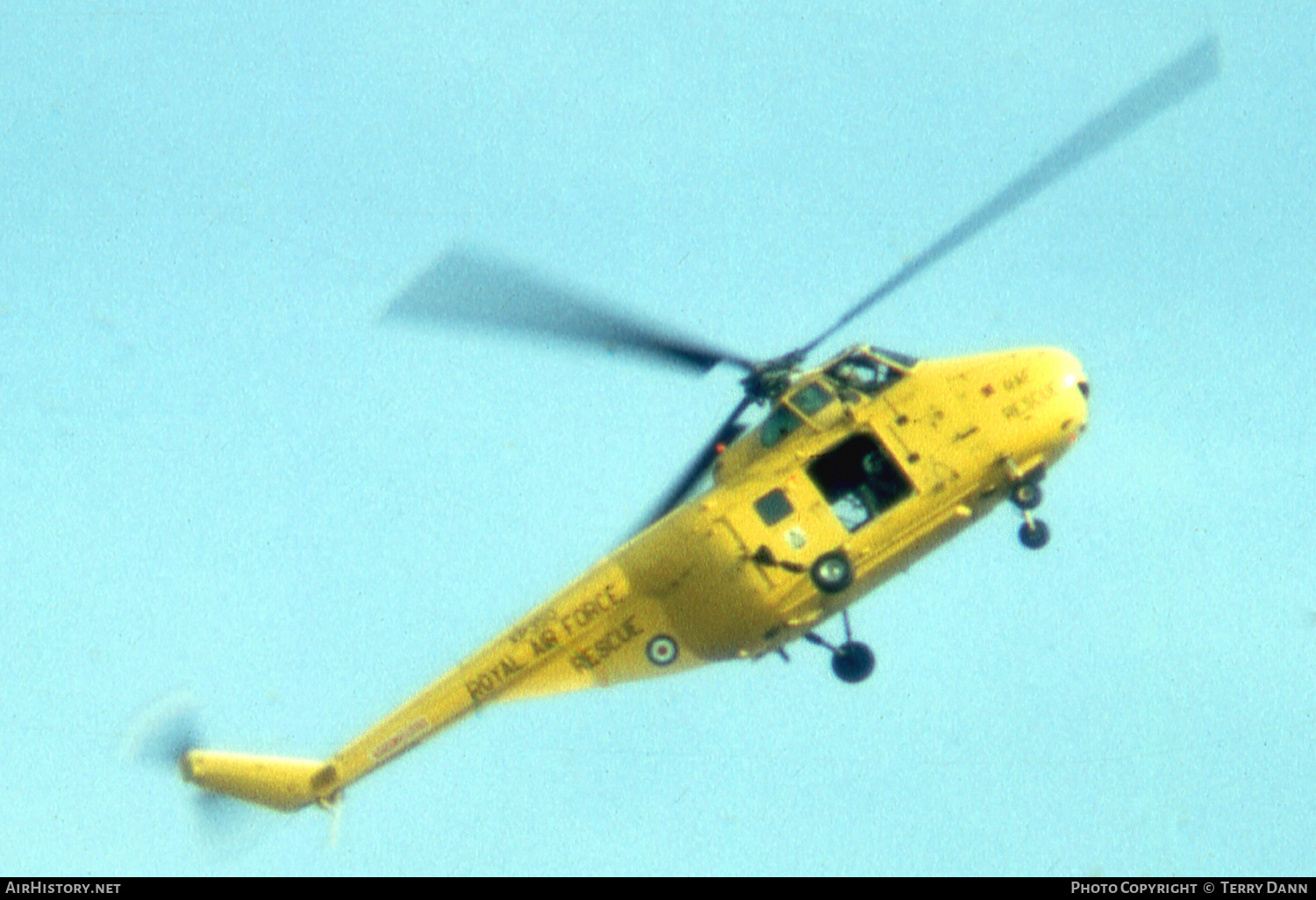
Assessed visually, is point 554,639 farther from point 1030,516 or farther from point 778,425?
point 1030,516

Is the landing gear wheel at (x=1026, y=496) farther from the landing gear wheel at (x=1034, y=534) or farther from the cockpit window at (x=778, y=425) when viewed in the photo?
the cockpit window at (x=778, y=425)

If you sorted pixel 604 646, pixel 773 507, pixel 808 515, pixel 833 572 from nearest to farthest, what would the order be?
pixel 833 572 < pixel 808 515 < pixel 773 507 < pixel 604 646

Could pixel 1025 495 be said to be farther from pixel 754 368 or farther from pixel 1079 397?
pixel 754 368

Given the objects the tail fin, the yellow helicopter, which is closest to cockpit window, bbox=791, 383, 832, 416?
the yellow helicopter

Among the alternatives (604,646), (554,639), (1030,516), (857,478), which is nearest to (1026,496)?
(1030,516)

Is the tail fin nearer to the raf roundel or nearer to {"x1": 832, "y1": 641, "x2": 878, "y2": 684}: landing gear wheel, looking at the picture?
the raf roundel

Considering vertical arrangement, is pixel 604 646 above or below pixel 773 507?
below
